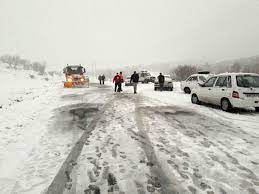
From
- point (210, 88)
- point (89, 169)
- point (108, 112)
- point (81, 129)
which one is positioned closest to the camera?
point (89, 169)

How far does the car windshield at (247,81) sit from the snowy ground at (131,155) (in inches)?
72.6

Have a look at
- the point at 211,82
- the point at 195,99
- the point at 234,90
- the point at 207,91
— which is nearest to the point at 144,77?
the point at 195,99

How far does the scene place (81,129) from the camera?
8.90 m

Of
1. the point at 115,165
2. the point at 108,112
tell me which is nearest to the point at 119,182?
the point at 115,165

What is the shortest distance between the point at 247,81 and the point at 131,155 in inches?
314

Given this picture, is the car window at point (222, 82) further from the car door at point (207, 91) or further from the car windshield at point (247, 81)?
the car windshield at point (247, 81)

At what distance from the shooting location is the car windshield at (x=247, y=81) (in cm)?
1184

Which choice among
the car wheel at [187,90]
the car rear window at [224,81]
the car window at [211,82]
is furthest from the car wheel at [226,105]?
the car wheel at [187,90]

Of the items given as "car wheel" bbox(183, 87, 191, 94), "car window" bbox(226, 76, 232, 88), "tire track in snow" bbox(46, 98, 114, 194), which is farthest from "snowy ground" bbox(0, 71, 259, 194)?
"car wheel" bbox(183, 87, 191, 94)

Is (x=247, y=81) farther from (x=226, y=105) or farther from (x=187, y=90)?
(x=187, y=90)

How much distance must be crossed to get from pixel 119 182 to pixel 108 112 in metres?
7.40

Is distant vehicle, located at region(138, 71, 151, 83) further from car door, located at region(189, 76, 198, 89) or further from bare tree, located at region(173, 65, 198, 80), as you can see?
car door, located at region(189, 76, 198, 89)

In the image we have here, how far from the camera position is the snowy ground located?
4.74 meters

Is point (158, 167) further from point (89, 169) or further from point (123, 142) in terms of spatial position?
point (123, 142)
